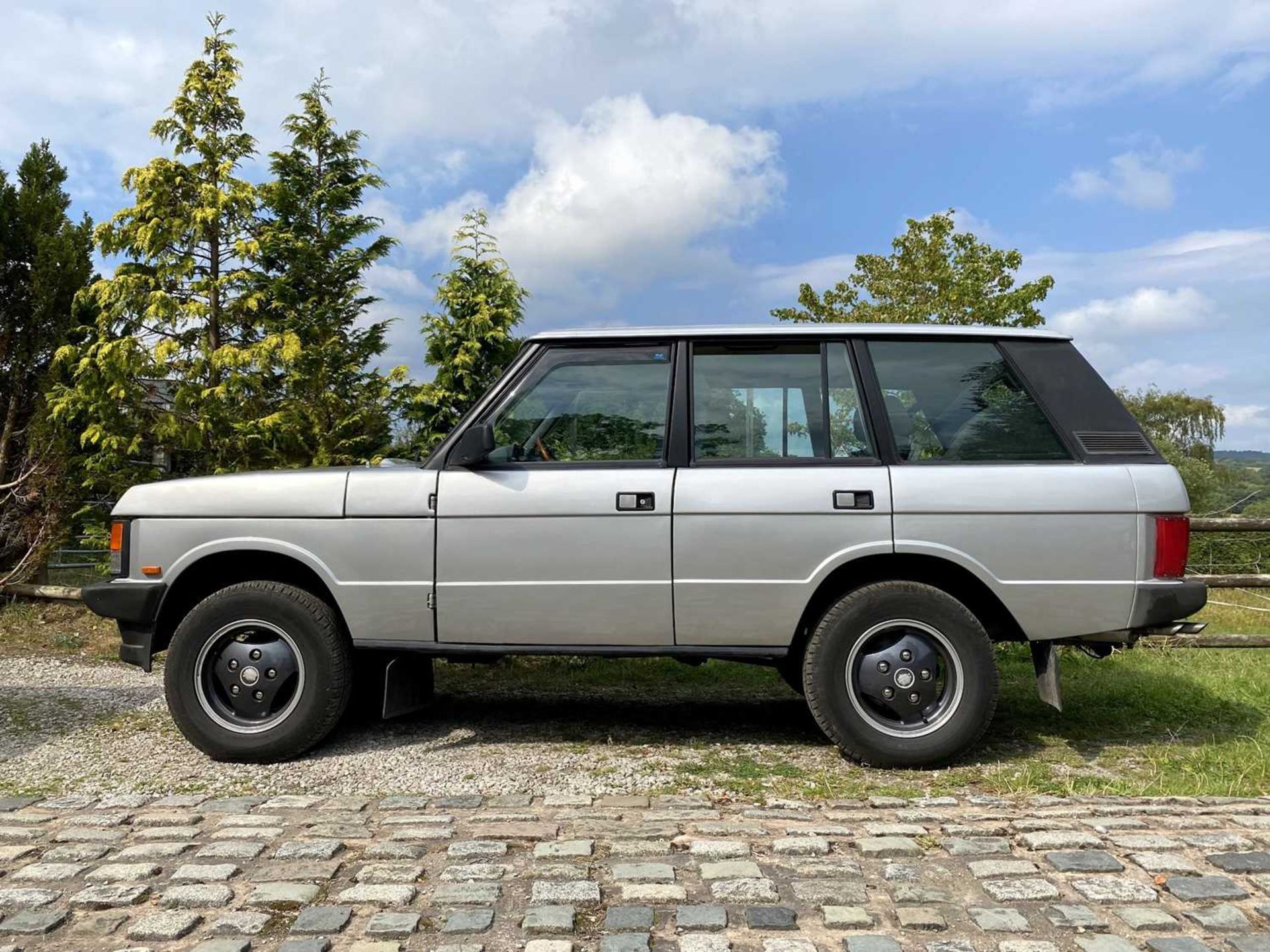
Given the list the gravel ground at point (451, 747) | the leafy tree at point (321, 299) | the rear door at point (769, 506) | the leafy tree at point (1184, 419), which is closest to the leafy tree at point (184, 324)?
the leafy tree at point (321, 299)

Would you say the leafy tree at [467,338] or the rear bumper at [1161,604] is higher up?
the leafy tree at [467,338]

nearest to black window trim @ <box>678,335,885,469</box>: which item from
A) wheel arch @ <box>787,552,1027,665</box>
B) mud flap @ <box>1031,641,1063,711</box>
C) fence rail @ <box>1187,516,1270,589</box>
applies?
wheel arch @ <box>787,552,1027,665</box>

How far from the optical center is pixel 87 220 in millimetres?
11078

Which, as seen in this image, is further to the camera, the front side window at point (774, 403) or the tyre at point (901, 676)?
the front side window at point (774, 403)

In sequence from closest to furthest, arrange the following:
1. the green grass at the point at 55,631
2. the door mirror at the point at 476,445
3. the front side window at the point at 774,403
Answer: the door mirror at the point at 476,445 → the front side window at the point at 774,403 → the green grass at the point at 55,631

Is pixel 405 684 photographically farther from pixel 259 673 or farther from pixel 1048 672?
pixel 1048 672

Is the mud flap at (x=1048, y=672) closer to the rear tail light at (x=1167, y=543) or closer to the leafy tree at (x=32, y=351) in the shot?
the rear tail light at (x=1167, y=543)

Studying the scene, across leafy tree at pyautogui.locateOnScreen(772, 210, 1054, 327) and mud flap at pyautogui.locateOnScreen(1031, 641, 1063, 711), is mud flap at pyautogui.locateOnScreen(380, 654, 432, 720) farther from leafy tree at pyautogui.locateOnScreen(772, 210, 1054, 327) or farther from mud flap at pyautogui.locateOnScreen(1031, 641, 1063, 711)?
leafy tree at pyautogui.locateOnScreen(772, 210, 1054, 327)

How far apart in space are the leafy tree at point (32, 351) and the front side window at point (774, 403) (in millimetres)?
8078

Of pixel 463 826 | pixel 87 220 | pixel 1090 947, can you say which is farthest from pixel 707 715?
pixel 87 220

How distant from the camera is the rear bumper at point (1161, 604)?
15.1 ft

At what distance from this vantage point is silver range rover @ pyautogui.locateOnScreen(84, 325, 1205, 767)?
4.70 metres

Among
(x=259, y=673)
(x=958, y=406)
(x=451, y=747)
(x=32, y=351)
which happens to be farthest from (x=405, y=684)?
(x=32, y=351)

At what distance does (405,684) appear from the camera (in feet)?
17.2
